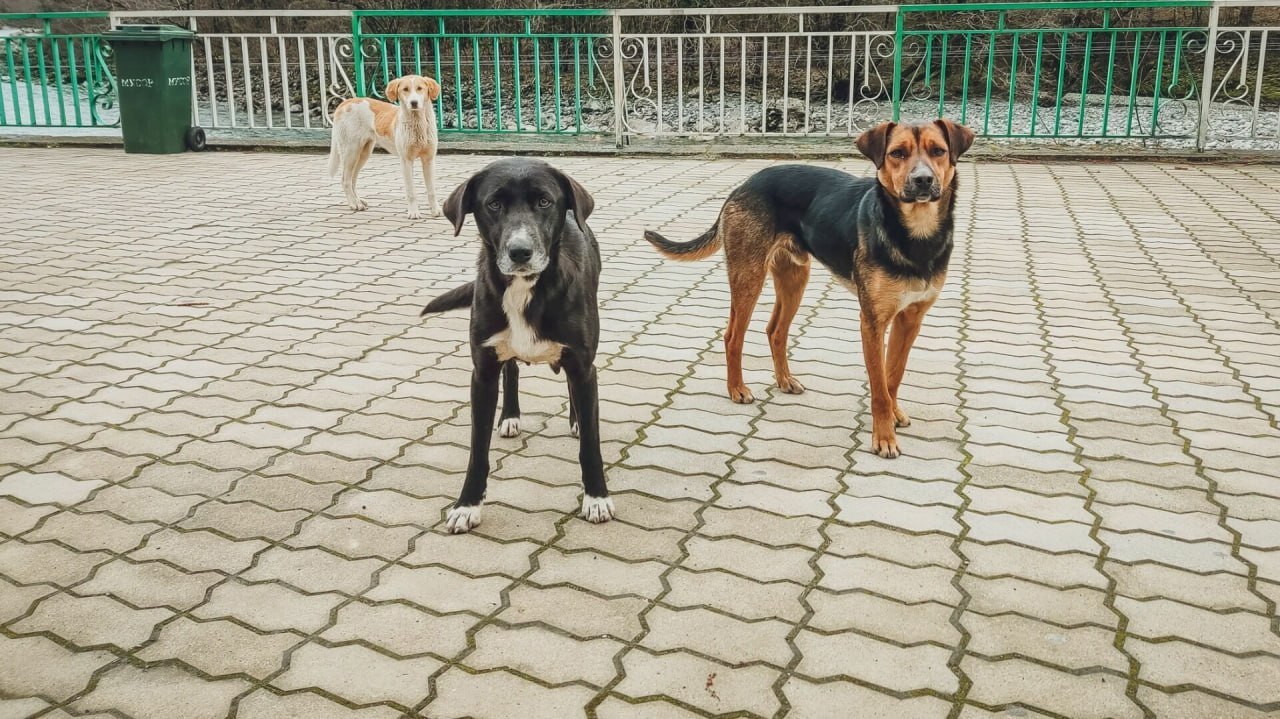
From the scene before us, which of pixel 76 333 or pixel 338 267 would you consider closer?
pixel 76 333

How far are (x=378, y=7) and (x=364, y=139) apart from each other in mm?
9823

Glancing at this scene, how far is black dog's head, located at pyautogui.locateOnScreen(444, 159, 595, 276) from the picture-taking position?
3322 mm

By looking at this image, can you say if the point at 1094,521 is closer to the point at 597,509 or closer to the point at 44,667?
the point at 597,509

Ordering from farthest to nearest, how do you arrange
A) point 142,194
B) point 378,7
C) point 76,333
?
point 378,7 < point 142,194 < point 76,333

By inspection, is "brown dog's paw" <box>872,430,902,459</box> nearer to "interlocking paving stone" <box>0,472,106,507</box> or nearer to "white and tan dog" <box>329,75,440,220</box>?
"interlocking paving stone" <box>0,472,106,507</box>

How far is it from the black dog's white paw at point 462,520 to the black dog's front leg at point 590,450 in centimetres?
37

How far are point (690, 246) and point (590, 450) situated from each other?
168 centimetres

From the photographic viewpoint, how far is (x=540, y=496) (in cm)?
389

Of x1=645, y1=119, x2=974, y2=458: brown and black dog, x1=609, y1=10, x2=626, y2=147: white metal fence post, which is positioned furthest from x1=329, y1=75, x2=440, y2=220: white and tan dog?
x1=645, y1=119, x2=974, y2=458: brown and black dog

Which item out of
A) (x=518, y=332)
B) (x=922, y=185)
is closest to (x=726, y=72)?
(x=922, y=185)

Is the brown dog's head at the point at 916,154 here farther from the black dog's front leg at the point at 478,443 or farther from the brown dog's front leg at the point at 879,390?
the black dog's front leg at the point at 478,443

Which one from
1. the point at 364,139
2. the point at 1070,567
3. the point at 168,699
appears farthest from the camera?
the point at 364,139

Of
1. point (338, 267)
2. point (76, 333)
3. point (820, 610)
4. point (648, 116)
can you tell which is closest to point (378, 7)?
point (648, 116)

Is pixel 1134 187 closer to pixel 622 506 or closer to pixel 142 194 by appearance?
pixel 622 506
